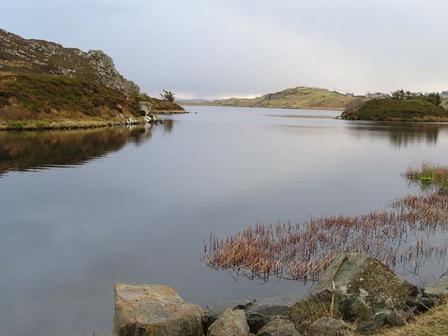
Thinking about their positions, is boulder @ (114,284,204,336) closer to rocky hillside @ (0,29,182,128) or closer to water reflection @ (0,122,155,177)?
water reflection @ (0,122,155,177)

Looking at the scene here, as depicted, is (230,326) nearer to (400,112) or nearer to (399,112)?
(400,112)

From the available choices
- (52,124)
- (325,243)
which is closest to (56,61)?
(52,124)

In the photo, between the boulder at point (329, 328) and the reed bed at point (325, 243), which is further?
the reed bed at point (325, 243)

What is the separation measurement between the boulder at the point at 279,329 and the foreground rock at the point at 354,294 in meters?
0.51

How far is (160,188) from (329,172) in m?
17.8

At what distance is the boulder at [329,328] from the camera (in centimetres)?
984

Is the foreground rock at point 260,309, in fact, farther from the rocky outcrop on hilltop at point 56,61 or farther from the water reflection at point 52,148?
the rocky outcrop on hilltop at point 56,61

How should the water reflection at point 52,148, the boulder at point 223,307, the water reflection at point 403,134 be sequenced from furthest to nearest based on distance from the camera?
1. the water reflection at point 403,134
2. the water reflection at point 52,148
3. the boulder at point 223,307

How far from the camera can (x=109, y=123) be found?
9250 cm

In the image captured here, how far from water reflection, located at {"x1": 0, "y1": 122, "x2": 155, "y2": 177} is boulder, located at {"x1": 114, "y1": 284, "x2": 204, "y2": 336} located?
2973 cm

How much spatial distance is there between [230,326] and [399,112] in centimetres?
18261

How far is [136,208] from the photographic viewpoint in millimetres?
26922

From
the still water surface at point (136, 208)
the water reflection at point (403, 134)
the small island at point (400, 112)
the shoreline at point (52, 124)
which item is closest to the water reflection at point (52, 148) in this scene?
the still water surface at point (136, 208)

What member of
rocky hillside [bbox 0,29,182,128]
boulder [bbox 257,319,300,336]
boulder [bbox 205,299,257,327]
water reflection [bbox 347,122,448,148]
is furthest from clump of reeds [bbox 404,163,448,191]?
rocky hillside [bbox 0,29,182,128]
